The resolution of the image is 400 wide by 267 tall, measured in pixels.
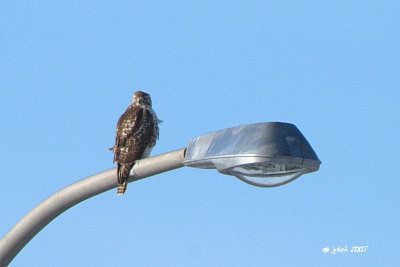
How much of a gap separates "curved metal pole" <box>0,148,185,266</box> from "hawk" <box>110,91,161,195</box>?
122 inches

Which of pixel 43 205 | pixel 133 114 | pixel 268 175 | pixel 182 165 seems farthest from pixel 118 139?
pixel 268 175

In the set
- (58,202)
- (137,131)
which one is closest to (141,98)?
(137,131)

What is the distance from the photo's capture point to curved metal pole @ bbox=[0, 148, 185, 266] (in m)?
5.48

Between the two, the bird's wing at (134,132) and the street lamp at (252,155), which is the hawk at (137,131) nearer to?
the bird's wing at (134,132)

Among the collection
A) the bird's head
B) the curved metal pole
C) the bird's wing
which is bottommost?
the curved metal pole

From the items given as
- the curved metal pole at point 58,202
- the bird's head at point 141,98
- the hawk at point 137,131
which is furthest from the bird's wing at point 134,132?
the curved metal pole at point 58,202

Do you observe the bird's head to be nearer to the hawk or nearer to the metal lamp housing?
the hawk

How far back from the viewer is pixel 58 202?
577 cm

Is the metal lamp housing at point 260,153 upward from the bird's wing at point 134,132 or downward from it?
downward

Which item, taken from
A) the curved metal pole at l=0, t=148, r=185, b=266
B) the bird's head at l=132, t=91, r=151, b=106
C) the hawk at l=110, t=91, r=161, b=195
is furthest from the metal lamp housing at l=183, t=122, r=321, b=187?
the bird's head at l=132, t=91, r=151, b=106

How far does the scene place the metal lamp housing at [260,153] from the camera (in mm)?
3895

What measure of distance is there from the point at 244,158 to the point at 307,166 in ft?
1.39

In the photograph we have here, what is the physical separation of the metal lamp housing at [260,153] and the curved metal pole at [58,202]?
3.43ft

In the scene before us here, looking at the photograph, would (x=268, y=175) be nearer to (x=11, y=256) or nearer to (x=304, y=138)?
(x=304, y=138)
